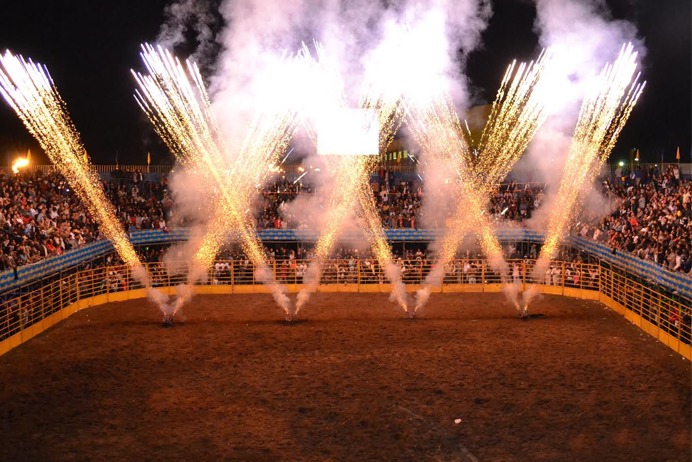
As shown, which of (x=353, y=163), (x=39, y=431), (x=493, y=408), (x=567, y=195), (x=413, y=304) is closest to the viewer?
(x=39, y=431)

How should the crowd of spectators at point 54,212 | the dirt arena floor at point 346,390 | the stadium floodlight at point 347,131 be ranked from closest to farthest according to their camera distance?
the dirt arena floor at point 346,390 < the crowd of spectators at point 54,212 < the stadium floodlight at point 347,131

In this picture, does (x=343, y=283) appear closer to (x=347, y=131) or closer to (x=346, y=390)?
(x=346, y=390)

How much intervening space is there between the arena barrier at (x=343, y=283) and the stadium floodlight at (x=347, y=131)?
11.8 metres

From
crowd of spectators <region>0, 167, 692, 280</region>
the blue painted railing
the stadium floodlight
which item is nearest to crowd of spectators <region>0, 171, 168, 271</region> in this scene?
crowd of spectators <region>0, 167, 692, 280</region>

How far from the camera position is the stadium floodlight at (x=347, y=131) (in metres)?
32.3

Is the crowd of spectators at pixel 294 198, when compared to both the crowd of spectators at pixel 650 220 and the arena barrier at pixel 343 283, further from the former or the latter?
the arena barrier at pixel 343 283

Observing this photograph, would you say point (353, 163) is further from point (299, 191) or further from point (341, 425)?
point (341, 425)

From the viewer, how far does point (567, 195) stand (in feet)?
84.5

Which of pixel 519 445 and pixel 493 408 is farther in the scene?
pixel 493 408

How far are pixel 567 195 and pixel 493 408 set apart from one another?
681 inches

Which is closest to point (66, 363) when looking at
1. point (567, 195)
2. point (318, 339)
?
point (318, 339)

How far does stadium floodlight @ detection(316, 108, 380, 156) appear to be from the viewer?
32312 millimetres

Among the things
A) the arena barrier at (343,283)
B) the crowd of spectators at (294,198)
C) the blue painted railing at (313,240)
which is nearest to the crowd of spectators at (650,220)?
the crowd of spectators at (294,198)

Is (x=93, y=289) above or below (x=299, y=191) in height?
below
